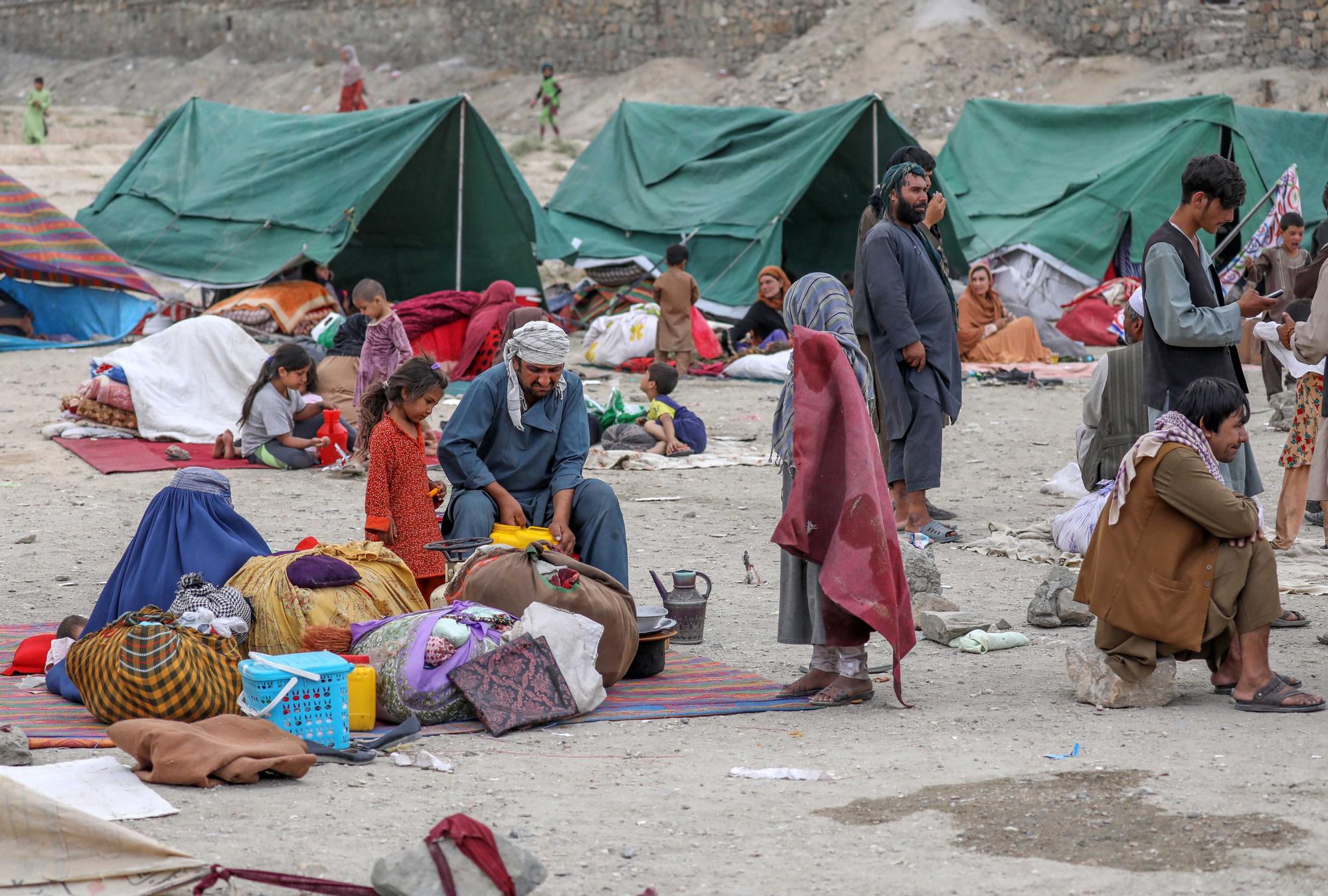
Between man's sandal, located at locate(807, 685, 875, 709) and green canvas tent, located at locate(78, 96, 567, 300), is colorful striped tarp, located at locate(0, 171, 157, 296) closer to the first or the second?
green canvas tent, located at locate(78, 96, 567, 300)

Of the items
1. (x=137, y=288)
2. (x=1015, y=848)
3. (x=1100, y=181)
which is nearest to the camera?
(x=1015, y=848)

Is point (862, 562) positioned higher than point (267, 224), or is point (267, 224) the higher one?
point (267, 224)

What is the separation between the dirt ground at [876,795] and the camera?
3.05 meters

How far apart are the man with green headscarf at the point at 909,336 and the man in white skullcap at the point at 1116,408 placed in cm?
66

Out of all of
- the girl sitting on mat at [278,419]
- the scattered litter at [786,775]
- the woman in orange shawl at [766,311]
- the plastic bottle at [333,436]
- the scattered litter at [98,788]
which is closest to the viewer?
the scattered litter at [98,788]

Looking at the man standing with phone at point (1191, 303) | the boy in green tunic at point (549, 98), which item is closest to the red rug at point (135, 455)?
the man standing with phone at point (1191, 303)

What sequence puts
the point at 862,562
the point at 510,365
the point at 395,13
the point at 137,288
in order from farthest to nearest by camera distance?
1. the point at 395,13
2. the point at 137,288
3. the point at 510,365
4. the point at 862,562

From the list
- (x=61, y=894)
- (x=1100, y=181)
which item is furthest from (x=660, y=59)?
(x=61, y=894)

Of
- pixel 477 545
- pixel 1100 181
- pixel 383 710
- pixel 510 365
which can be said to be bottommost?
pixel 383 710

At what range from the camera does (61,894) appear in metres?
2.88

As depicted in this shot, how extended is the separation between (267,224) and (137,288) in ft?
4.01

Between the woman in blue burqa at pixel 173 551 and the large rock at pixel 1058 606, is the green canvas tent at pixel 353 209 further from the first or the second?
the large rock at pixel 1058 606

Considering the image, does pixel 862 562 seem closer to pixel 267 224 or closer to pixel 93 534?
pixel 93 534

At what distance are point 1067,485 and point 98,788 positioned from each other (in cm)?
552
